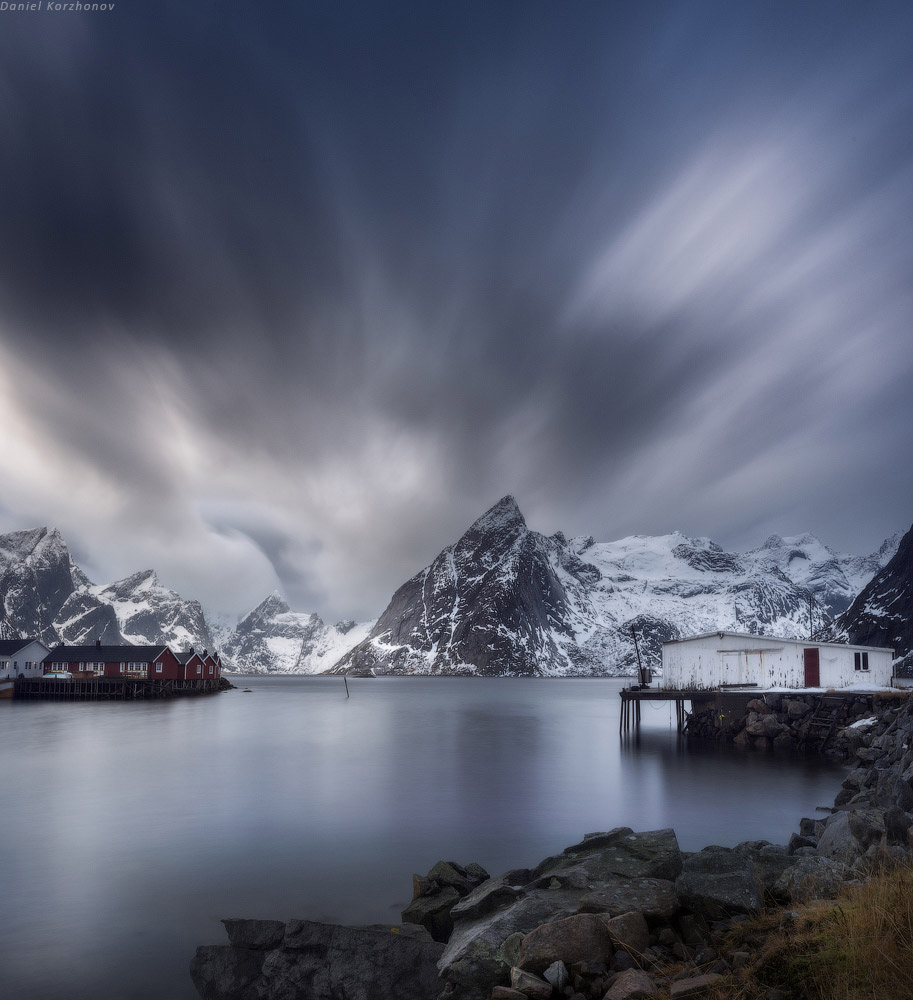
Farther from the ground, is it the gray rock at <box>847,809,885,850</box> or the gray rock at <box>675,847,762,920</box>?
the gray rock at <box>847,809,885,850</box>

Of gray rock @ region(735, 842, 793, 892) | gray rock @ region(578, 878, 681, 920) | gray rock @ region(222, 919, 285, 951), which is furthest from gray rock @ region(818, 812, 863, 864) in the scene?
gray rock @ region(222, 919, 285, 951)

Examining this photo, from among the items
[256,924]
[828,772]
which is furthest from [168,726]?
[256,924]

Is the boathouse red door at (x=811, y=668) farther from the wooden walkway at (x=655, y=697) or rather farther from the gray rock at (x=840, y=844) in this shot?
the gray rock at (x=840, y=844)

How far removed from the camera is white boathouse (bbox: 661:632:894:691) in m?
52.1

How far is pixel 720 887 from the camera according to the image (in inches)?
363

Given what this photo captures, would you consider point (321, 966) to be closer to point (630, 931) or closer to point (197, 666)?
point (630, 931)

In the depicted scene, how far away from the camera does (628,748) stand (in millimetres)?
52062

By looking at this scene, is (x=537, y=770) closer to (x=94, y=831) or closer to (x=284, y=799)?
(x=284, y=799)

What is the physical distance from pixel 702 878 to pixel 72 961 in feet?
38.9

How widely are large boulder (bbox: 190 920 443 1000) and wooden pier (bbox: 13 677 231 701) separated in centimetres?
10741

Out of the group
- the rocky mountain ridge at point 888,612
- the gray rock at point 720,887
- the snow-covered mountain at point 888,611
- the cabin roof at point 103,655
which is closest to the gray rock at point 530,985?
the gray rock at point 720,887

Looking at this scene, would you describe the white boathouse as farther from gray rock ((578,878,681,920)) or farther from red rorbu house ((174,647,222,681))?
red rorbu house ((174,647,222,681))

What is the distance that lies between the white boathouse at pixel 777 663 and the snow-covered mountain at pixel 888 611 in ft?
271

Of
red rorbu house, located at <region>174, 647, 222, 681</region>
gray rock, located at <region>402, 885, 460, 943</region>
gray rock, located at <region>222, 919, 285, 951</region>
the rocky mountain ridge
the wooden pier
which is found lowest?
the wooden pier
